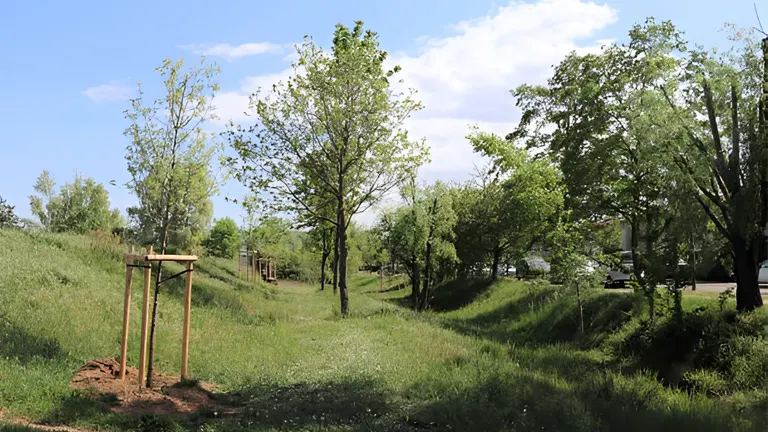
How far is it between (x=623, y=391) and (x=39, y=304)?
1094cm

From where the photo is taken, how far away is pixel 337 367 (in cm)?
1152

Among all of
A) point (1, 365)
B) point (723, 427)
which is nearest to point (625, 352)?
point (723, 427)

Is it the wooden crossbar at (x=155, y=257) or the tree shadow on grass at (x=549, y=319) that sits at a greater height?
the wooden crossbar at (x=155, y=257)

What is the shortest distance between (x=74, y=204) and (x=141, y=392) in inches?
2205

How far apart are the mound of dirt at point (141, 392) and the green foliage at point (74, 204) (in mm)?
49200

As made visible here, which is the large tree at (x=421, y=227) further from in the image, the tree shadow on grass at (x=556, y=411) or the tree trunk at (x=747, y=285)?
the tree shadow on grass at (x=556, y=411)

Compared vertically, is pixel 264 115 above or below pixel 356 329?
above

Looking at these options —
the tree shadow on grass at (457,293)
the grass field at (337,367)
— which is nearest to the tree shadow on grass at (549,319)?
the grass field at (337,367)

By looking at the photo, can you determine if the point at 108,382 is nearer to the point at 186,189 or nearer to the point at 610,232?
the point at 186,189

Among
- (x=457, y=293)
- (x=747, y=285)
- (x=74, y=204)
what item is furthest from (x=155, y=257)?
(x=74, y=204)

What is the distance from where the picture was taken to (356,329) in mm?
16812

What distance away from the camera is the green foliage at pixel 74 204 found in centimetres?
5600

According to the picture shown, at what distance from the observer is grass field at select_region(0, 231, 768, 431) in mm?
8016

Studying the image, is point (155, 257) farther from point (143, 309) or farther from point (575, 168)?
point (575, 168)
